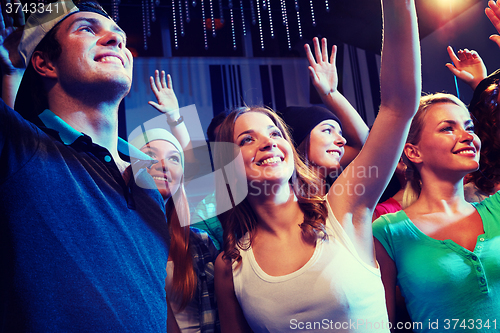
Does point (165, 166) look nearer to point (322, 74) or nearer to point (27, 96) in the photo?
point (27, 96)

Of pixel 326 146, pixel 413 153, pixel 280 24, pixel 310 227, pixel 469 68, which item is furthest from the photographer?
pixel 280 24

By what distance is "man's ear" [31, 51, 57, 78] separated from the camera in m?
0.96

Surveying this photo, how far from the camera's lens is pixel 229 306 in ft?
3.86

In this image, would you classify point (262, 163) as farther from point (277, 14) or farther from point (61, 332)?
point (277, 14)

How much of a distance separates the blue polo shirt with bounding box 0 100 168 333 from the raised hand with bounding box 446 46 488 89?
1721 millimetres

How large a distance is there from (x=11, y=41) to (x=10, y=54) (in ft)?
0.13

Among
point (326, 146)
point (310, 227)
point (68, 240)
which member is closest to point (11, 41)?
point (68, 240)

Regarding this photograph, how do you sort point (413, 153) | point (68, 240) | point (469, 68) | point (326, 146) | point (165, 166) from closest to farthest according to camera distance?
point (68, 240), point (413, 153), point (165, 166), point (469, 68), point (326, 146)

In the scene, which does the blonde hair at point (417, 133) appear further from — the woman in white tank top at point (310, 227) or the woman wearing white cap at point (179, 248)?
the woman wearing white cap at point (179, 248)

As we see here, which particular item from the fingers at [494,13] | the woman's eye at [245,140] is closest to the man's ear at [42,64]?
the woman's eye at [245,140]

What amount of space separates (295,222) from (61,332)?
0.79 metres

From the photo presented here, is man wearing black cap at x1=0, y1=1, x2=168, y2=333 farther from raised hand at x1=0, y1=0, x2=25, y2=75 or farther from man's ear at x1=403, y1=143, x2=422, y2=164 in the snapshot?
man's ear at x1=403, y1=143, x2=422, y2=164

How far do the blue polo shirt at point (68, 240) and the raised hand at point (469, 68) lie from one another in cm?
172

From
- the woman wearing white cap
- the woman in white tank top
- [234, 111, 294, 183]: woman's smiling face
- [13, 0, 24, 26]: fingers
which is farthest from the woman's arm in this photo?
[13, 0, 24, 26]: fingers
